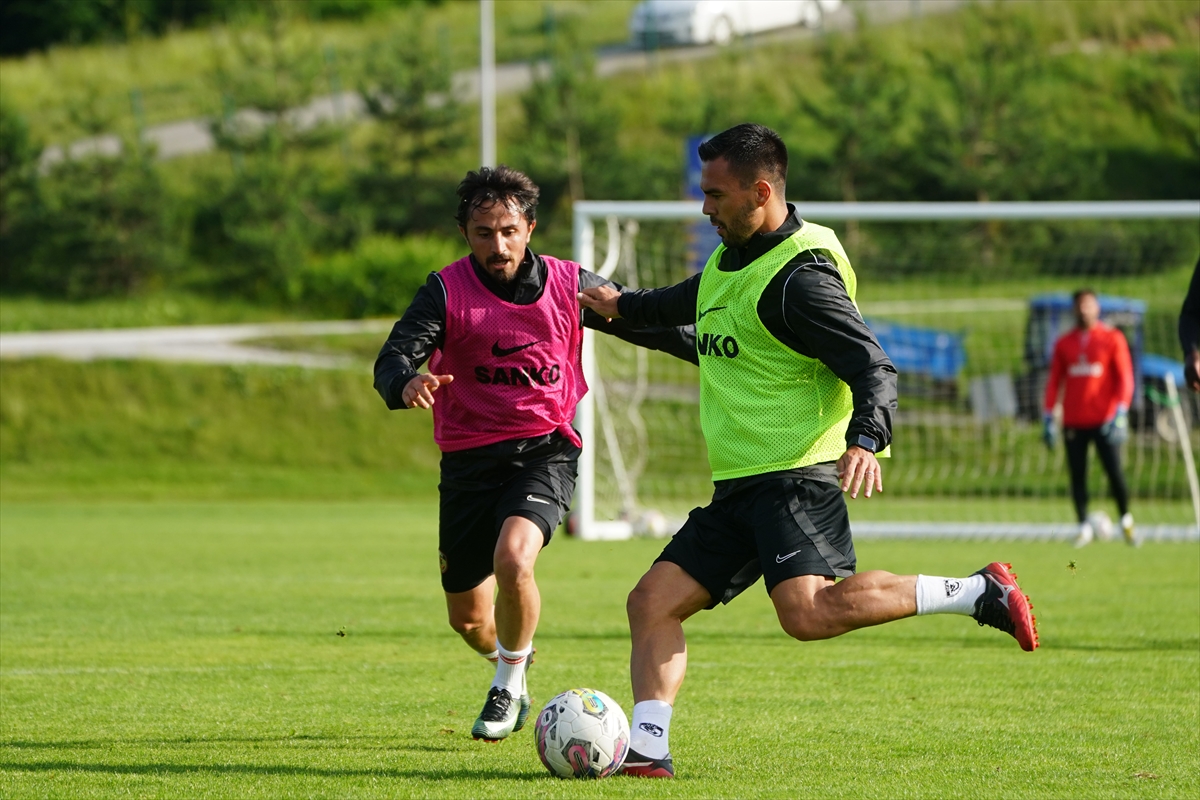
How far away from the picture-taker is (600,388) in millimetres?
15422

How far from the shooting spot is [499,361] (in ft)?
19.1

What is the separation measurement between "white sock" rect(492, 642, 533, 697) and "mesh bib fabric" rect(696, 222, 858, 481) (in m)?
1.37

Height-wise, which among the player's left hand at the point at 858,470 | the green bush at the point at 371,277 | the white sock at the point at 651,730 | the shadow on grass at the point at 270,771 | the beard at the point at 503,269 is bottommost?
the green bush at the point at 371,277

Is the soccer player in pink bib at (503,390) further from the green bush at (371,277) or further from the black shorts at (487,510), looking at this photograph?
the green bush at (371,277)

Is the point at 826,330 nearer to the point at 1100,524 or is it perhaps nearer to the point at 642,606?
the point at 642,606

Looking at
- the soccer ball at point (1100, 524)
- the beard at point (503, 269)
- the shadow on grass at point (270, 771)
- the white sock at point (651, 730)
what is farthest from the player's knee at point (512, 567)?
the soccer ball at point (1100, 524)

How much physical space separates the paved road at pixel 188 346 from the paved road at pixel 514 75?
1141 cm

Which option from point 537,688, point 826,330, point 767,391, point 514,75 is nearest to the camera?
point 826,330

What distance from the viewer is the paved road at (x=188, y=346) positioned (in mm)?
23859

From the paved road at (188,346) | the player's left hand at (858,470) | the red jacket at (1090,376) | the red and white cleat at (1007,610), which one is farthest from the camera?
the paved road at (188,346)

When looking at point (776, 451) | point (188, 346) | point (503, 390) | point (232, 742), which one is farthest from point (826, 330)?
point (188, 346)

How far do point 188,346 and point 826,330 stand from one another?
2188 cm

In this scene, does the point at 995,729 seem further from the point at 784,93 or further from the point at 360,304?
the point at 784,93

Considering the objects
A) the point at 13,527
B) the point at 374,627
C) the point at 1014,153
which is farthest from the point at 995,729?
the point at 1014,153
